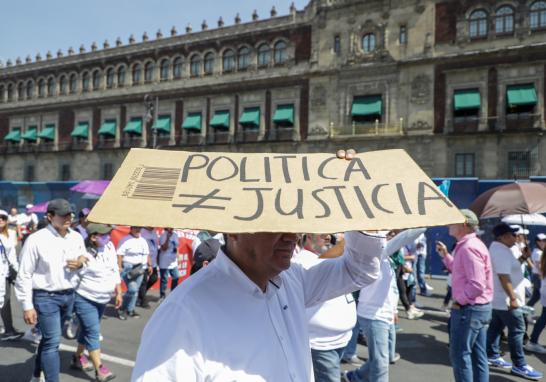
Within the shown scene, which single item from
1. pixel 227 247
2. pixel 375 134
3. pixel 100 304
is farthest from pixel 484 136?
pixel 227 247

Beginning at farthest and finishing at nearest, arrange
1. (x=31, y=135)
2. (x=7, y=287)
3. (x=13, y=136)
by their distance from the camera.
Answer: (x=13, y=136)
(x=31, y=135)
(x=7, y=287)

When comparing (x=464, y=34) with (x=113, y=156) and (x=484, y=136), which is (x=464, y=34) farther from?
(x=113, y=156)

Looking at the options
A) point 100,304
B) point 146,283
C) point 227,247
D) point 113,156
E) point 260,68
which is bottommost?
point 146,283

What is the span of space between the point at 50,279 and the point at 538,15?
24788mm

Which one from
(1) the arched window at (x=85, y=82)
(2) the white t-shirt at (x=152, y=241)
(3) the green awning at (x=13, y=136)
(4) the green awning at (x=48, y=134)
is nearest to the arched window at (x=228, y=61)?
(1) the arched window at (x=85, y=82)

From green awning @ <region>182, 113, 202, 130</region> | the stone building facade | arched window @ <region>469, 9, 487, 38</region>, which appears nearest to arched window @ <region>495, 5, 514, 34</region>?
the stone building facade

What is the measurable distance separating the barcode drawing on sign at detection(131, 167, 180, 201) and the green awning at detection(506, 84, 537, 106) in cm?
2326

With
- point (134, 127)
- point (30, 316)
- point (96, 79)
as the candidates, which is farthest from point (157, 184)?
point (96, 79)

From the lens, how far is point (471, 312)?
416 cm

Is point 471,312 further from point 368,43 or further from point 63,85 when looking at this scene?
point 63,85

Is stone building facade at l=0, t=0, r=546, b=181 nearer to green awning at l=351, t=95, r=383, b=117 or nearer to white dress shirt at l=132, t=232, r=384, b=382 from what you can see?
green awning at l=351, t=95, r=383, b=117

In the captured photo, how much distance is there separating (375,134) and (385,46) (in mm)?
4980

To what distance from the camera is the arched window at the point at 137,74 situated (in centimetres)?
3219

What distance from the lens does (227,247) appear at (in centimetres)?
172
